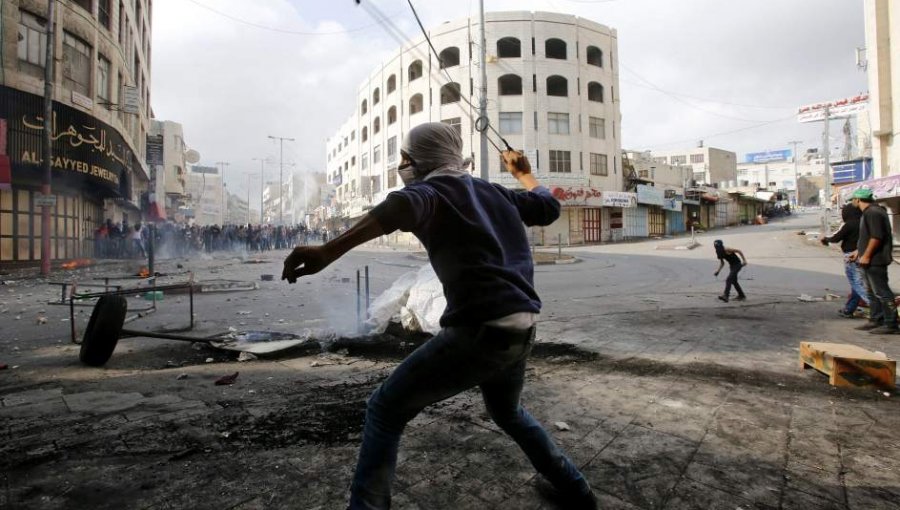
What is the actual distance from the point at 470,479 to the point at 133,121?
3056 cm

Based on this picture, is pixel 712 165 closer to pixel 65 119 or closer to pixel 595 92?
pixel 595 92

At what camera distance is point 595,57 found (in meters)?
36.6

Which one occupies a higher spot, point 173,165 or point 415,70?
point 415,70

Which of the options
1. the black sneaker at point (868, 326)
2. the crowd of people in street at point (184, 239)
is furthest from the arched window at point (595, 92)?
the black sneaker at point (868, 326)

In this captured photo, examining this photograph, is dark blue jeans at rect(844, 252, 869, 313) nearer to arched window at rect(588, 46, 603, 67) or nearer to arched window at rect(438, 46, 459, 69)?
arched window at rect(438, 46, 459, 69)

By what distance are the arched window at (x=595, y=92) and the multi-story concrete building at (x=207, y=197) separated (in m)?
74.2

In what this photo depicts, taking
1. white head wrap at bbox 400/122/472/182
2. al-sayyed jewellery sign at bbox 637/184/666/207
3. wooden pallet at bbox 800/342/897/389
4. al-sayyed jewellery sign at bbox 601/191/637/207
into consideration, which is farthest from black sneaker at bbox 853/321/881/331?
al-sayyed jewellery sign at bbox 637/184/666/207

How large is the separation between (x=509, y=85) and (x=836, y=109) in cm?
3051

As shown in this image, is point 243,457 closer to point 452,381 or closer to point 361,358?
point 452,381

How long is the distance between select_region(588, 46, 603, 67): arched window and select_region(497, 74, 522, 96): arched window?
240 inches

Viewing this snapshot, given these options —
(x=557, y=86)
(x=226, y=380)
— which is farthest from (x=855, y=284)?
(x=557, y=86)

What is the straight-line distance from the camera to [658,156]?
2975 inches

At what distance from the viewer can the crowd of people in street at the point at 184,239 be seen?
70.1 ft

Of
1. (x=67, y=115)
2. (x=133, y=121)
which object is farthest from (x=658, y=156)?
(x=67, y=115)
